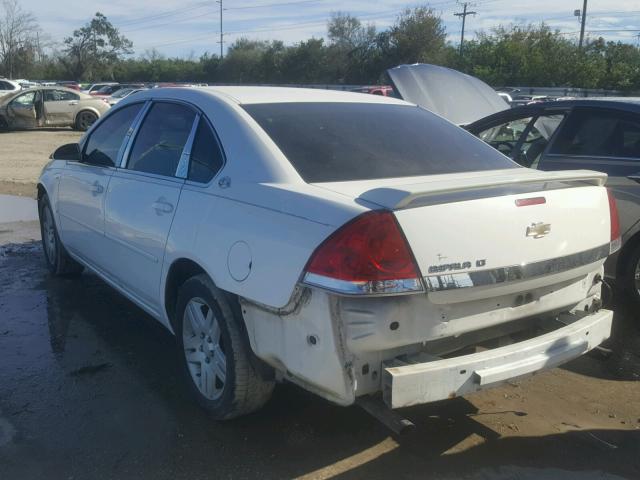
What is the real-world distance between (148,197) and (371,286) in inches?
74.3

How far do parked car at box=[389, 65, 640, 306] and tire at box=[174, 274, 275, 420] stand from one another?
308 centimetres

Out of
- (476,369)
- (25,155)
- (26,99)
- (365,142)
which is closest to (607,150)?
(365,142)

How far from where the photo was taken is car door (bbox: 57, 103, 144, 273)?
4.68 m

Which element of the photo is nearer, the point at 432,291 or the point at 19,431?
the point at 432,291

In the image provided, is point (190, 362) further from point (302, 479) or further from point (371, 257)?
point (371, 257)

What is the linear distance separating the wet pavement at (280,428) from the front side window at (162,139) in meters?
1.26

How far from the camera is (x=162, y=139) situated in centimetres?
418

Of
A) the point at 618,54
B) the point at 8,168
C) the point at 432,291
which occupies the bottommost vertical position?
the point at 8,168

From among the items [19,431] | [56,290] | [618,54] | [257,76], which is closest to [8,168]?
[56,290]

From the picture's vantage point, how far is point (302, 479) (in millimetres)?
3016

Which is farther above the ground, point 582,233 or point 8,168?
point 582,233

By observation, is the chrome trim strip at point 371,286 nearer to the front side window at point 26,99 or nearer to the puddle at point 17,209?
the puddle at point 17,209

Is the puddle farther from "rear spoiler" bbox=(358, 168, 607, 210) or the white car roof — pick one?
"rear spoiler" bbox=(358, 168, 607, 210)

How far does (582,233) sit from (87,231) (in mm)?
3500
